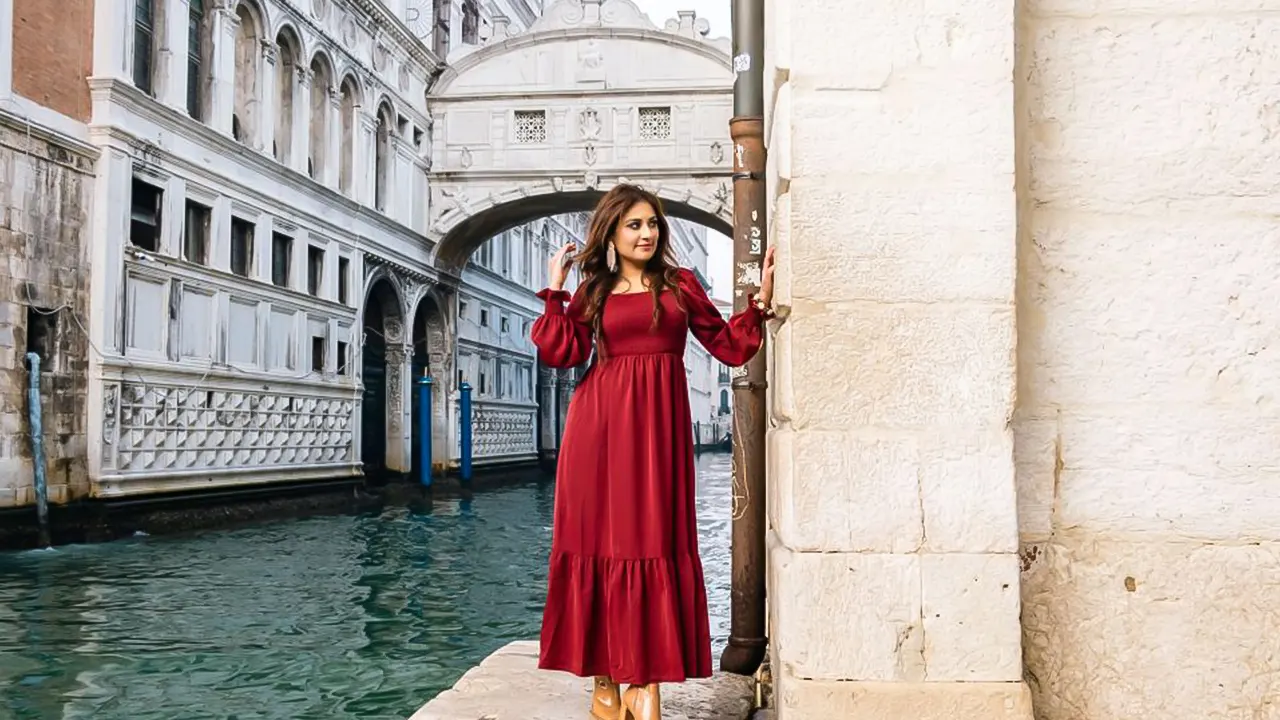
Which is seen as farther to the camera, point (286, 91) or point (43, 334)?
point (286, 91)

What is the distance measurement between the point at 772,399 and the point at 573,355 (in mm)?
519

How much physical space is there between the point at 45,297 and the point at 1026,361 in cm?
996

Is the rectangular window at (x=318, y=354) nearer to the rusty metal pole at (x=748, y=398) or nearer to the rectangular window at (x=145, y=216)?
the rectangular window at (x=145, y=216)

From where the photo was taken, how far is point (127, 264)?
11.2 meters

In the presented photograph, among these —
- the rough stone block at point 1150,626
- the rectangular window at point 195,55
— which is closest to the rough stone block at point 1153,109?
the rough stone block at point 1150,626

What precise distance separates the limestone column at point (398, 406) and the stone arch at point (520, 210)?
1.93 metres

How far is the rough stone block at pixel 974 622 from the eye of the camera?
2379 millimetres

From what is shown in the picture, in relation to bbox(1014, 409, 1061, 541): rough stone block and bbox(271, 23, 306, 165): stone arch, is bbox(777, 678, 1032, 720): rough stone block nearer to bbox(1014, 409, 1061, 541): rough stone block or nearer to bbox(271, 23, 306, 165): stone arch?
bbox(1014, 409, 1061, 541): rough stone block

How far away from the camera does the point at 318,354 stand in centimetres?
1592

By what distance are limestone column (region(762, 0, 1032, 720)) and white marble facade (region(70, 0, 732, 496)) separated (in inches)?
396

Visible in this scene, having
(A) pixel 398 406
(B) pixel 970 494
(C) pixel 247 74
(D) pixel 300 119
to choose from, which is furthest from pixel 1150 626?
(A) pixel 398 406

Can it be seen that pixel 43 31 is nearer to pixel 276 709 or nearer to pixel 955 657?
pixel 276 709

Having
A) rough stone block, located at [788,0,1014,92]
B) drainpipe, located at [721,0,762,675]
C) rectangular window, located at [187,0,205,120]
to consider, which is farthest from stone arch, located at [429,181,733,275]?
rough stone block, located at [788,0,1014,92]

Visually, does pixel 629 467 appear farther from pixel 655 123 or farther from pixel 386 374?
pixel 386 374
